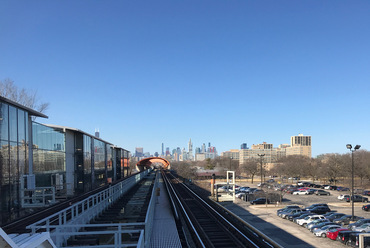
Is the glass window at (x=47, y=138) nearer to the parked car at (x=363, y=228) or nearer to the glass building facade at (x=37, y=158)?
the glass building facade at (x=37, y=158)

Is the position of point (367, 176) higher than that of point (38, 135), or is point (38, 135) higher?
point (38, 135)

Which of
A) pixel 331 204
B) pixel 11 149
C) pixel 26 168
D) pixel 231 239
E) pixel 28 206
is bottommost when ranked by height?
pixel 331 204

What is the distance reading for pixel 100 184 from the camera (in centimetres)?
4403

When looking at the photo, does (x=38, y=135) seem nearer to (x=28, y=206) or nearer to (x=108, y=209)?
(x=28, y=206)

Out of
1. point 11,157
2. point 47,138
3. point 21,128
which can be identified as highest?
point 21,128

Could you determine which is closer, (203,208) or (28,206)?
(28,206)

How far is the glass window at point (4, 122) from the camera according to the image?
56.0ft

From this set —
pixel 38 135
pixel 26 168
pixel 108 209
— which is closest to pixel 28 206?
pixel 26 168

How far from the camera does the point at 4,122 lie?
57.1ft

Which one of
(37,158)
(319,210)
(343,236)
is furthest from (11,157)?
(319,210)

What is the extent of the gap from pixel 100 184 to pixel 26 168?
24.5 meters

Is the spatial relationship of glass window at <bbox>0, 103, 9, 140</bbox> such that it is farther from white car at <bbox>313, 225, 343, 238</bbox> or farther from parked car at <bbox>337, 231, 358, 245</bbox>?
parked car at <bbox>337, 231, 358, 245</bbox>

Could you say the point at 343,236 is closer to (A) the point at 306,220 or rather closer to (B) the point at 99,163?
(A) the point at 306,220

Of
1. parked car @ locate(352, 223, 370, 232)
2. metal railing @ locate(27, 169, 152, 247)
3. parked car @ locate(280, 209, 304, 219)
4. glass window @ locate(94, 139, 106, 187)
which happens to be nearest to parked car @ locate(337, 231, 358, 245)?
parked car @ locate(352, 223, 370, 232)
